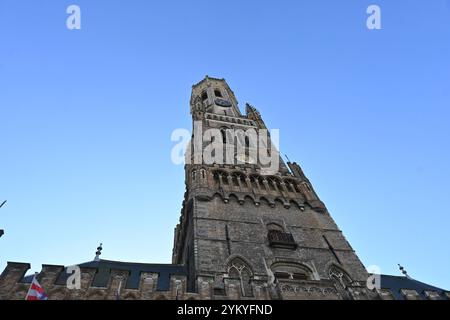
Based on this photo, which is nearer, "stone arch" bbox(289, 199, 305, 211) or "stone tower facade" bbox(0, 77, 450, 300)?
"stone tower facade" bbox(0, 77, 450, 300)

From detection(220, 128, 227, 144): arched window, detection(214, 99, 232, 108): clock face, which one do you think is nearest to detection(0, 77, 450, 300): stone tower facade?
detection(220, 128, 227, 144): arched window

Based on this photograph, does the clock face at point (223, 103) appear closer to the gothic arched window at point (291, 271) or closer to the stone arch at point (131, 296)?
the gothic arched window at point (291, 271)

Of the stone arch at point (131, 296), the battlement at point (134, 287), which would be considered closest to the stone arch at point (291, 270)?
the battlement at point (134, 287)

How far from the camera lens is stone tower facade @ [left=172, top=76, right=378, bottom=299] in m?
15.2

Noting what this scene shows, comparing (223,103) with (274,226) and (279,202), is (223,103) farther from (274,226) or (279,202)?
(274,226)

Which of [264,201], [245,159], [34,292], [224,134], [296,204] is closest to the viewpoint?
[34,292]

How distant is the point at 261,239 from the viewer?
62.7ft

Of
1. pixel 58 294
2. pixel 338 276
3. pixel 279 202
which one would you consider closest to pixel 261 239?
pixel 338 276

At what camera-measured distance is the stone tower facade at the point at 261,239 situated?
15.2 m

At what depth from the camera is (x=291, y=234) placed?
66.0 feet

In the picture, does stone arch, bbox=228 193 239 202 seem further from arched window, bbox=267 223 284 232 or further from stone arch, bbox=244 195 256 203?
arched window, bbox=267 223 284 232

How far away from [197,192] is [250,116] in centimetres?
1852
